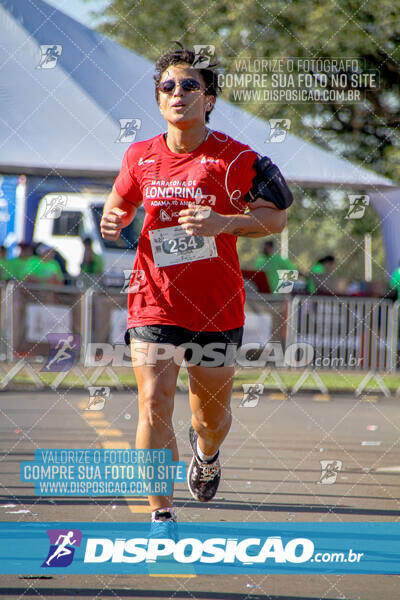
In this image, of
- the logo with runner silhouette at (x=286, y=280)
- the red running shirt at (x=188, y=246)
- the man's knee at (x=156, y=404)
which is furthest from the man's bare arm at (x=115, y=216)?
the logo with runner silhouette at (x=286, y=280)

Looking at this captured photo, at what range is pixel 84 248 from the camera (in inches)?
695

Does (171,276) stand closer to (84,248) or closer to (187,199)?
(187,199)

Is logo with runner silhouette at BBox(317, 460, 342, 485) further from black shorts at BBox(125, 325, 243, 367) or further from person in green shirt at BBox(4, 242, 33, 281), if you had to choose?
person in green shirt at BBox(4, 242, 33, 281)

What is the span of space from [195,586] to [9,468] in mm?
3299

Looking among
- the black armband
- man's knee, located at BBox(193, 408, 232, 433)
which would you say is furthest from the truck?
the black armband

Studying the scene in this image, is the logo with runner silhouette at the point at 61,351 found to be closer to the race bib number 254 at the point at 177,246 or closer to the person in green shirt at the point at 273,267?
the person in green shirt at the point at 273,267

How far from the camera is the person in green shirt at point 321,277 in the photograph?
16.1 m

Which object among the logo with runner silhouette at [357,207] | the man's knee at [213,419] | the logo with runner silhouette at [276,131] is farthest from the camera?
the logo with runner silhouette at [357,207]

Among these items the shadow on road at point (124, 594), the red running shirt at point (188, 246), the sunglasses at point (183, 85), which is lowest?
the shadow on road at point (124, 594)

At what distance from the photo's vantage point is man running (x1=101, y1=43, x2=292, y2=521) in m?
4.64

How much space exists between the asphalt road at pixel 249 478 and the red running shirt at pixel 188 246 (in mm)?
1173

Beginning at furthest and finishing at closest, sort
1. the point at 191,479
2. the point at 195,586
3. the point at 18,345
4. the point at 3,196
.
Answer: the point at 3,196 → the point at 18,345 → the point at 191,479 → the point at 195,586

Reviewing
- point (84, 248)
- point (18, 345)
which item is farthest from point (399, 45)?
point (18, 345)

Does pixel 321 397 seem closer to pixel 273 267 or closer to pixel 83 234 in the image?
pixel 273 267
